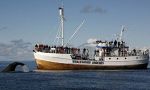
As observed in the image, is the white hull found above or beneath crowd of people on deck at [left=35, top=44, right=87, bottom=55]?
beneath

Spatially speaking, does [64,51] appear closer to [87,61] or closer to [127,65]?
[87,61]

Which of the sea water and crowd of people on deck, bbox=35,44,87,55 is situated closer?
the sea water

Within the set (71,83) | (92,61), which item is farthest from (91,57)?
(71,83)

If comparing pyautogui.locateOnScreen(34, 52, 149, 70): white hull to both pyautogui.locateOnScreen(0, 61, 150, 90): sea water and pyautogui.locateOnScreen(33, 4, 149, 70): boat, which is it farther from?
pyautogui.locateOnScreen(0, 61, 150, 90): sea water

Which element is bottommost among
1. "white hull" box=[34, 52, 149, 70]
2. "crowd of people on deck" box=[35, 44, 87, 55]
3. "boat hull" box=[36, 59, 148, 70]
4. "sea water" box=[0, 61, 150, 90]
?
"sea water" box=[0, 61, 150, 90]

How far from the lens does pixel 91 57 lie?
136625 millimetres

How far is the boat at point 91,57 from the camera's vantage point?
12800 centimetres

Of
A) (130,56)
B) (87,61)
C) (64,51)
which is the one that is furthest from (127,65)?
(64,51)

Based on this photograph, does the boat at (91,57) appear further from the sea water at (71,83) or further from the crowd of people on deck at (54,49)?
the sea water at (71,83)

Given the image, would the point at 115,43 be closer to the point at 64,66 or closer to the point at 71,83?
the point at 64,66

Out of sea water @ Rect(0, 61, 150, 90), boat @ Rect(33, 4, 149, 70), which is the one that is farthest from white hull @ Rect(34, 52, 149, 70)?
sea water @ Rect(0, 61, 150, 90)

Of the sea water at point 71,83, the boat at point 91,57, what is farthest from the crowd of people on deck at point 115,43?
the sea water at point 71,83

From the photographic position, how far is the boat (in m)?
128

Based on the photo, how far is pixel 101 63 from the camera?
134 metres
